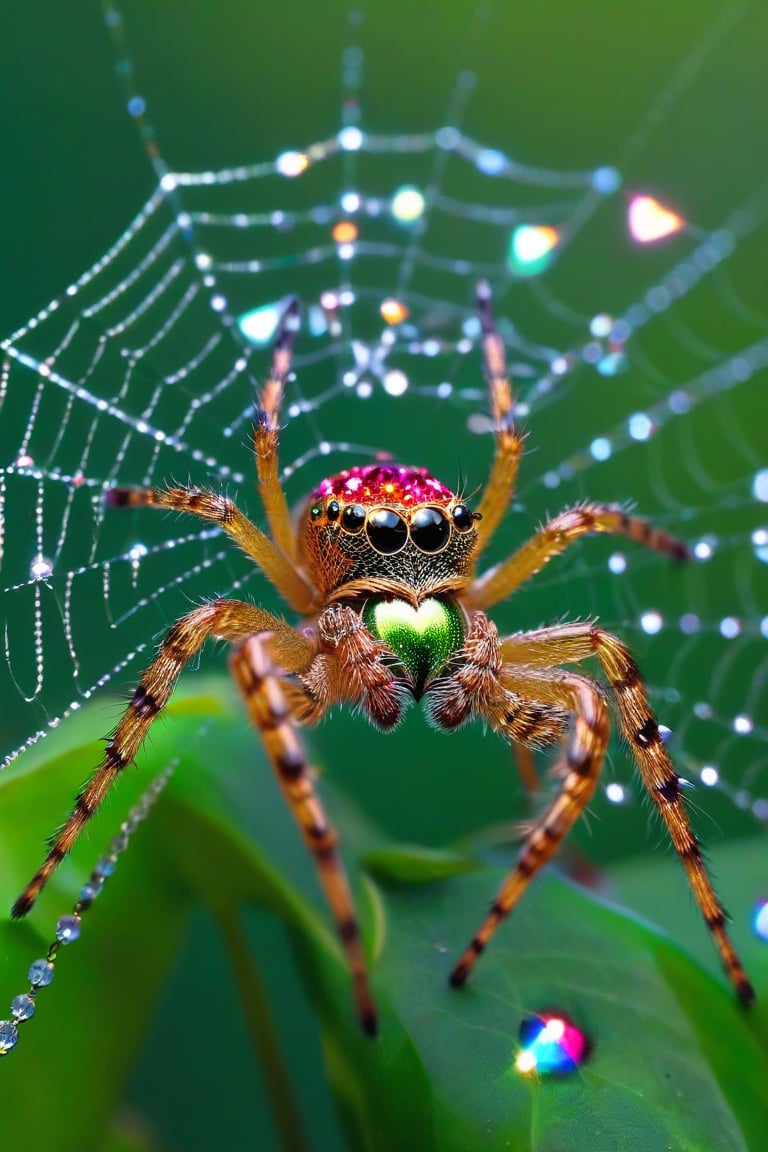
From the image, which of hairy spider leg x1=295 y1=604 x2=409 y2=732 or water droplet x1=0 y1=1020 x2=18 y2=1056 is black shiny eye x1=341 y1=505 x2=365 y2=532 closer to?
hairy spider leg x1=295 y1=604 x2=409 y2=732

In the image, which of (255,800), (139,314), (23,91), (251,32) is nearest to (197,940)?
(255,800)

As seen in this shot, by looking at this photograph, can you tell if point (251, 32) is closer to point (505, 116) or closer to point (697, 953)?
point (505, 116)

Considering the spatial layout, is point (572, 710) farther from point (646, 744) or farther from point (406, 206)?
point (406, 206)

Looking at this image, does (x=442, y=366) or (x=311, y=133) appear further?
(x=311, y=133)

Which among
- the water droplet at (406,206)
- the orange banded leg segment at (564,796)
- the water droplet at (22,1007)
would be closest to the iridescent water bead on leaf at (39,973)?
the water droplet at (22,1007)

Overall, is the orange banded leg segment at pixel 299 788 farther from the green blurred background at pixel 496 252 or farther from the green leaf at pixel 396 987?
the green blurred background at pixel 496 252

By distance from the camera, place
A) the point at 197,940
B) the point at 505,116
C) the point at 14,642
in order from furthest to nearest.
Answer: the point at 505,116 → the point at 197,940 → the point at 14,642

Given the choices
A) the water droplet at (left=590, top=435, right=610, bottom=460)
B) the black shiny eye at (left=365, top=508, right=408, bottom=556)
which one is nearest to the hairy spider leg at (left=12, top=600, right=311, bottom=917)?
the black shiny eye at (left=365, top=508, right=408, bottom=556)

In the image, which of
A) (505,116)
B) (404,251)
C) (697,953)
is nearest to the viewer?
(697,953)
